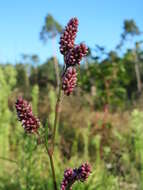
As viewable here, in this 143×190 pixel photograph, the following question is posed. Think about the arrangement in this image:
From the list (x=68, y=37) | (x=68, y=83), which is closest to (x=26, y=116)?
(x=68, y=83)

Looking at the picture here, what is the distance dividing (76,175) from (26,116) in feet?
0.88

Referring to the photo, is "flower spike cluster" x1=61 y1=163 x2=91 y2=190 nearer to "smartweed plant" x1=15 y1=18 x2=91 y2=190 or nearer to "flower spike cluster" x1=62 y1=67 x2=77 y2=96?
"smartweed plant" x1=15 y1=18 x2=91 y2=190

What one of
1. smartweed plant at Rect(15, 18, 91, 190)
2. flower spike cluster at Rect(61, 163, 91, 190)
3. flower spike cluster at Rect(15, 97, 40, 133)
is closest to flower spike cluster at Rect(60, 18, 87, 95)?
smartweed plant at Rect(15, 18, 91, 190)

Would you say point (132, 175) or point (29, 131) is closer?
point (29, 131)

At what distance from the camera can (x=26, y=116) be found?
1342mm

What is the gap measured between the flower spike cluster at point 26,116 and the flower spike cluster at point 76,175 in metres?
0.20

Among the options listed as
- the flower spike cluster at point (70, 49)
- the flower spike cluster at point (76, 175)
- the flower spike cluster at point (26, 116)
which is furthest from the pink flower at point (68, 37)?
the flower spike cluster at point (76, 175)

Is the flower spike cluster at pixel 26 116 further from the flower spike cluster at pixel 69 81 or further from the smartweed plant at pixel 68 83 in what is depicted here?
the flower spike cluster at pixel 69 81

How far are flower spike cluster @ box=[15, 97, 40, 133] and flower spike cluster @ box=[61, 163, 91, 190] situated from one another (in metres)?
0.20

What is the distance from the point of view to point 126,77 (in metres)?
4.98

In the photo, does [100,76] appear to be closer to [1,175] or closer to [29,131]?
[1,175]

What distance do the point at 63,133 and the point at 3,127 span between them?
2923mm

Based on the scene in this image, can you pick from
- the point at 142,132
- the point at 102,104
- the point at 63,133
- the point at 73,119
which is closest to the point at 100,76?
the point at 102,104

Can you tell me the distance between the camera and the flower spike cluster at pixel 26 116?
1330mm
